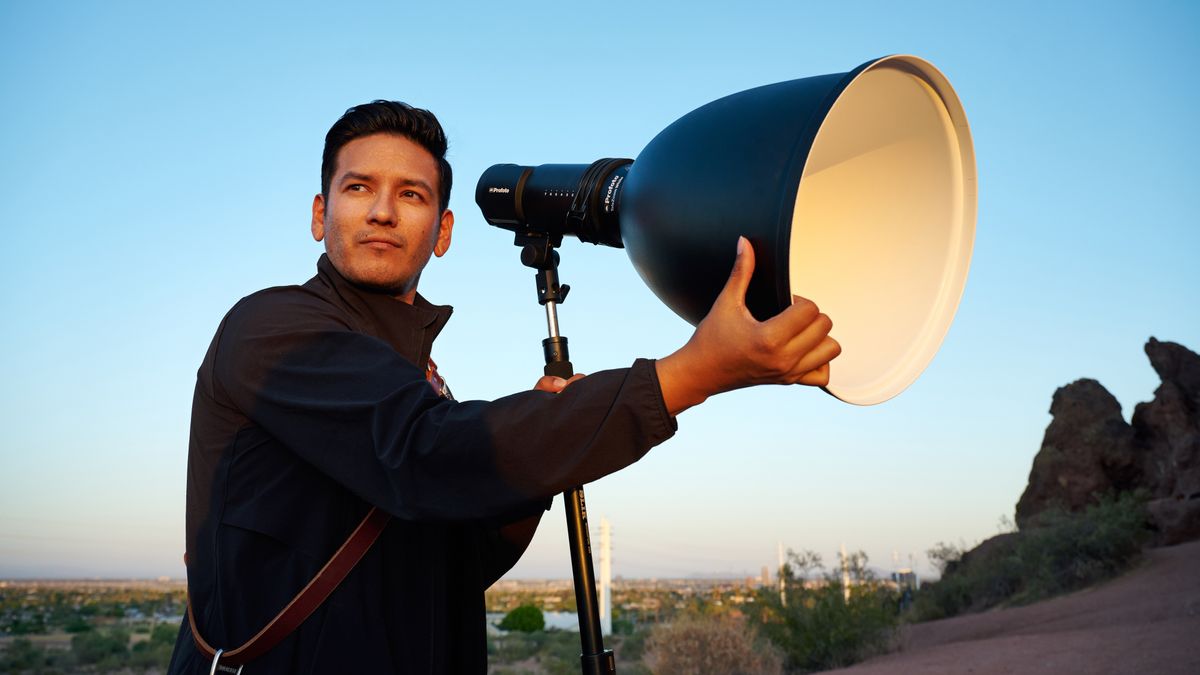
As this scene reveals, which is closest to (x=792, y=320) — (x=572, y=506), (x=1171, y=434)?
(x=572, y=506)

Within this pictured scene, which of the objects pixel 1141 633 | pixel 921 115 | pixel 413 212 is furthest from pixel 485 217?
pixel 1141 633

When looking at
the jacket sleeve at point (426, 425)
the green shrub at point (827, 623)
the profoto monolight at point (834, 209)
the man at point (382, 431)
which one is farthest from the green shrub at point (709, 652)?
the jacket sleeve at point (426, 425)

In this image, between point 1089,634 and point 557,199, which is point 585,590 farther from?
point 1089,634

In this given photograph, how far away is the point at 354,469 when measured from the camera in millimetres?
1449

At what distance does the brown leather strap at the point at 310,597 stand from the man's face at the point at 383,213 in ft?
1.93

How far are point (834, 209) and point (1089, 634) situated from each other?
10622 millimetres

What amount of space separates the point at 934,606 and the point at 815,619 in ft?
25.4

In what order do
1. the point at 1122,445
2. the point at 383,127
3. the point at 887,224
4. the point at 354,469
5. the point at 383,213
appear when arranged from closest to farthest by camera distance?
1. the point at 354,469
2. the point at 887,224
3. the point at 383,213
4. the point at 383,127
5. the point at 1122,445

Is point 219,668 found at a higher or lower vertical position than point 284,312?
lower

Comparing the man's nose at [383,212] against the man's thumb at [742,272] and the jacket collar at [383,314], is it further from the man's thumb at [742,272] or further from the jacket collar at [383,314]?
the man's thumb at [742,272]

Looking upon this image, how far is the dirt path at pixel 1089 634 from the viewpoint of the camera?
328 inches

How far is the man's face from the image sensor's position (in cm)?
195

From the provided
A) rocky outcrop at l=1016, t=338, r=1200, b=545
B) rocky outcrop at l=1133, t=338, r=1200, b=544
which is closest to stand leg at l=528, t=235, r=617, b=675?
rocky outcrop at l=1133, t=338, r=1200, b=544

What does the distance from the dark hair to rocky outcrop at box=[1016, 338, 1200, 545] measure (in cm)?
2021
